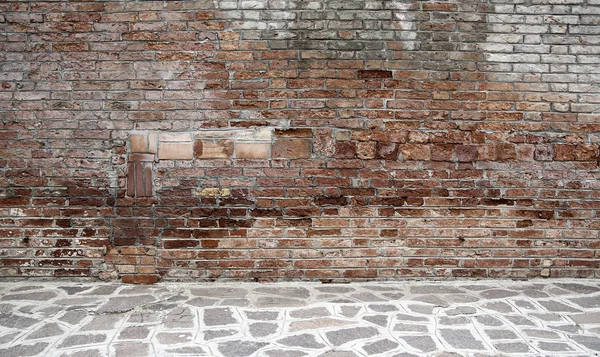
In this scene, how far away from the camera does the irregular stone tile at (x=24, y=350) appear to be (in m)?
2.29

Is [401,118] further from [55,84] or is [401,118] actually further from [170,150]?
[55,84]

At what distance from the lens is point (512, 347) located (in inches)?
93.4

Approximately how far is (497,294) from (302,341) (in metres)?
1.76

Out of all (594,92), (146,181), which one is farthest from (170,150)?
(594,92)

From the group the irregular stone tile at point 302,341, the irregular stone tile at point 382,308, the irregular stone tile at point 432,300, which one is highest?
the irregular stone tile at point 432,300

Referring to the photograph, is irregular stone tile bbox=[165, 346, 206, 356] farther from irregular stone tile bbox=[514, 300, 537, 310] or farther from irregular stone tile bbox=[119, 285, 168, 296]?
irregular stone tile bbox=[514, 300, 537, 310]

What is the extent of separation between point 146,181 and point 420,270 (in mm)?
2554

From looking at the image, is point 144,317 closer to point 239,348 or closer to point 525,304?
point 239,348

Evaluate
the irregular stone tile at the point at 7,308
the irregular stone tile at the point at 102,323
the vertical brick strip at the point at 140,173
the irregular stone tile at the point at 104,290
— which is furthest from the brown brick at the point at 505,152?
the irregular stone tile at the point at 7,308

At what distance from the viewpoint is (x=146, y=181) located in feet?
10.9

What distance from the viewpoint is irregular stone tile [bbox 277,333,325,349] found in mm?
2375

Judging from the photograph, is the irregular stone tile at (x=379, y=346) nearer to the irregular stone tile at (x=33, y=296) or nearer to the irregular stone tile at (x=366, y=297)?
the irregular stone tile at (x=366, y=297)

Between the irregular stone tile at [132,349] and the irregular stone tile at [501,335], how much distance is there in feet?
7.20

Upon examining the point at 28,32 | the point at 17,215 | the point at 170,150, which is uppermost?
the point at 28,32
